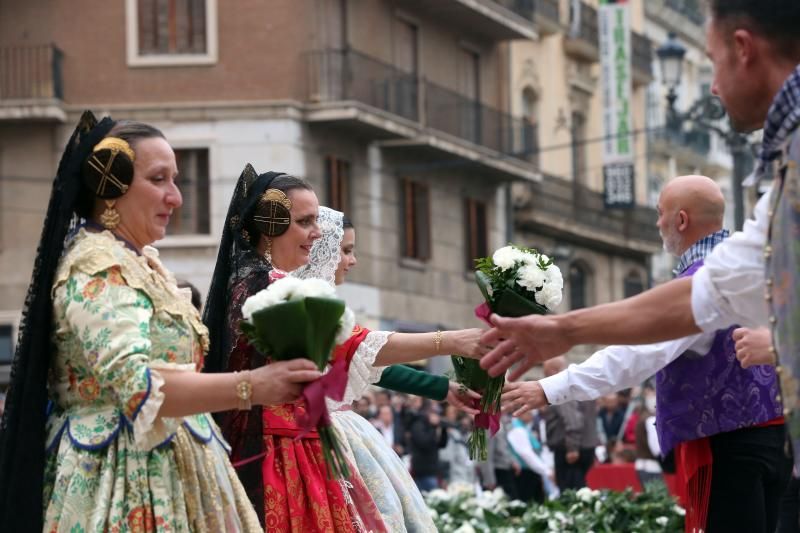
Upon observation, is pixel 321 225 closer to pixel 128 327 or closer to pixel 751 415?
pixel 751 415

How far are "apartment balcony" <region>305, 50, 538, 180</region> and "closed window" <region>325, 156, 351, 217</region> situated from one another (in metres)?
0.64

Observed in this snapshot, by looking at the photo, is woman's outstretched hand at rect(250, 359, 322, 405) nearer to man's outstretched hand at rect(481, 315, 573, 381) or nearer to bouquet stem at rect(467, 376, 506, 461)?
man's outstretched hand at rect(481, 315, 573, 381)

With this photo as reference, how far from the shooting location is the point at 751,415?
642cm

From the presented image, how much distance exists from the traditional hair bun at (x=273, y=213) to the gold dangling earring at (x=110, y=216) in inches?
65.8

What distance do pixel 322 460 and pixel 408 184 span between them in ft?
79.9

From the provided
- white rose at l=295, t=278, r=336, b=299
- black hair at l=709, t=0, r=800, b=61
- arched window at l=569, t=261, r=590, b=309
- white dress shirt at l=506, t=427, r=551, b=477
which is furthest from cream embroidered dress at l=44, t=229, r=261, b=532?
arched window at l=569, t=261, r=590, b=309

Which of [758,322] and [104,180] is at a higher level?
[104,180]

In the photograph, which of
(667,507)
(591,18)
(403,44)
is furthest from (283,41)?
(667,507)

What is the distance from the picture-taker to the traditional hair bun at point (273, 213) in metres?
6.64

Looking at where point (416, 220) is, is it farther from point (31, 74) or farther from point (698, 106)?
point (698, 106)

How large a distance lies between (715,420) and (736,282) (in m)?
2.43

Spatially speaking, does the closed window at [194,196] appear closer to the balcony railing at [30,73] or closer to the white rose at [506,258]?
the balcony railing at [30,73]

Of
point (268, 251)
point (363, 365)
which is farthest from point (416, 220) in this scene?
point (363, 365)

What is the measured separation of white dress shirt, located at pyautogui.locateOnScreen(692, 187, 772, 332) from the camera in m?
4.11
